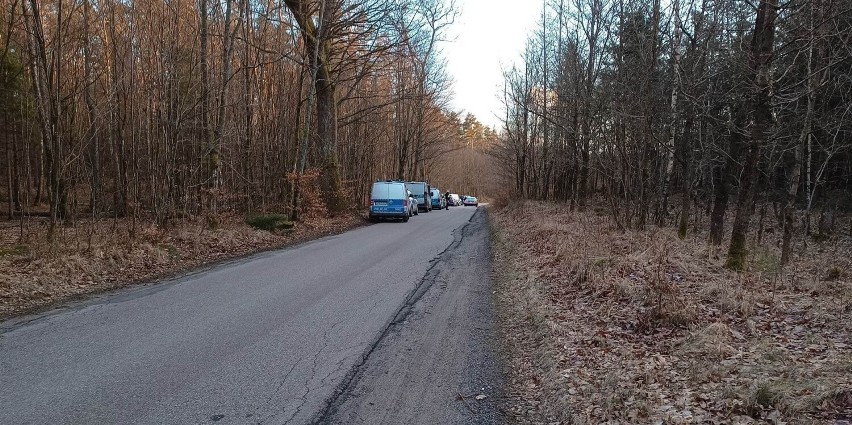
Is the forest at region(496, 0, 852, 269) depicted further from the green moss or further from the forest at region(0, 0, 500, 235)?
the green moss

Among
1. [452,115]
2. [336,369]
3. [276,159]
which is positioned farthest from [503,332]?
[452,115]

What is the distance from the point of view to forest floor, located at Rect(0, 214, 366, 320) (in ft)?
24.9

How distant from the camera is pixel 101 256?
937cm

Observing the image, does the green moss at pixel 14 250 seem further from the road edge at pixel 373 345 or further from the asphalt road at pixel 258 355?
the road edge at pixel 373 345

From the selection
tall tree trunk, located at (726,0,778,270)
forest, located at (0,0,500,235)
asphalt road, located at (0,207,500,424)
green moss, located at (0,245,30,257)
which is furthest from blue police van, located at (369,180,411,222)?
tall tree trunk, located at (726,0,778,270)

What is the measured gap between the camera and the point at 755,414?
3.50m

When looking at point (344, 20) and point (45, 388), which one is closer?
point (45, 388)

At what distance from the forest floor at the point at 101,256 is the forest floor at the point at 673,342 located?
6910 mm

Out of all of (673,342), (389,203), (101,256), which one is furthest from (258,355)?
(389,203)

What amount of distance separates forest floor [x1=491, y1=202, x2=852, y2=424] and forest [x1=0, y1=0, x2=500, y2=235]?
10053mm

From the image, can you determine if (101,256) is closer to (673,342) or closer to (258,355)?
(258,355)

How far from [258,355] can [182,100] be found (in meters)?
11.4

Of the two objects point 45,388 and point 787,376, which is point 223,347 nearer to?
point 45,388

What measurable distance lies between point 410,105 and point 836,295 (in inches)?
1299
